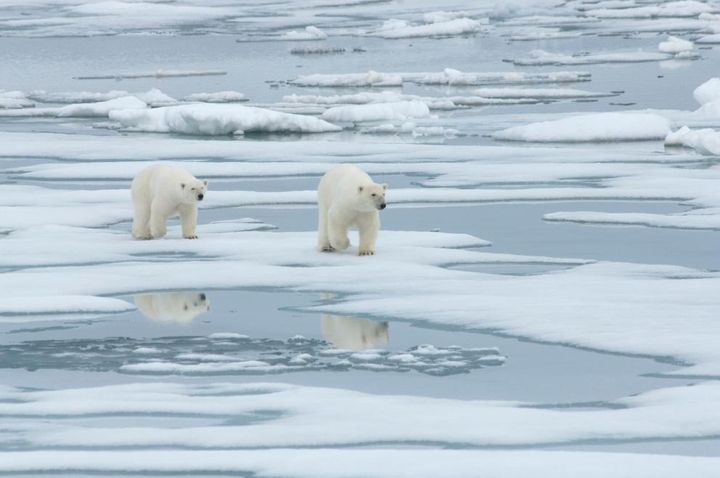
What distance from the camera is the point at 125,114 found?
15.2m

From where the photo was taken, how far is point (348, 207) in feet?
24.1

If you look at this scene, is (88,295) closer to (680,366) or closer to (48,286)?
(48,286)

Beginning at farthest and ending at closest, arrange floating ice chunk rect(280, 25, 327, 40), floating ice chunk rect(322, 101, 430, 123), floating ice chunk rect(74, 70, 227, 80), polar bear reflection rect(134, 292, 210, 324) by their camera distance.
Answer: floating ice chunk rect(280, 25, 327, 40), floating ice chunk rect(74, 70, 227, 80), floating ice chunk rect(322, 101, 430, 123), polar bear reflection rect(134, 292, 210, 324)

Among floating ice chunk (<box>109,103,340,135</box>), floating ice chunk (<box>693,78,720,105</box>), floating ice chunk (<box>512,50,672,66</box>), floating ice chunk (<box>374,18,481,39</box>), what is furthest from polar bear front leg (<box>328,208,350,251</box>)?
floating ice chunk (<box>374,18,481,39</box>)

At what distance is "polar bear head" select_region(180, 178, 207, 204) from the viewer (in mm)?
7891

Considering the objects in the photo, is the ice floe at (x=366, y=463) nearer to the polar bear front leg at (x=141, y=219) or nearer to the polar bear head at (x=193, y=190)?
the polar bear head at (x=193, y=190)

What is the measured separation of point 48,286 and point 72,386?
1.81 metres

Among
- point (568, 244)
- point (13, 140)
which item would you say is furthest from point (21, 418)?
point (13, 140)

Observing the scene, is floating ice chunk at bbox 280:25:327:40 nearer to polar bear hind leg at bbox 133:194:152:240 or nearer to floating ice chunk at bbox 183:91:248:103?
floating ice chunk at bbox 183:91:248:103

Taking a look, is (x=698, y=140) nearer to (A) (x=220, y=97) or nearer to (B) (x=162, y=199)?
(B) (x=162, y=199)

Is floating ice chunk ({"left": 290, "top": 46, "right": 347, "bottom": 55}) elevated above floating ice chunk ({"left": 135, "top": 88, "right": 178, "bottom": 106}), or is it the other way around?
floating ice chunk ({"left": 290, "top": 46, "right": 347, "bottom": 55})

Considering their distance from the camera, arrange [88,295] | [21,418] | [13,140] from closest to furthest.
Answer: [21,418] < [88,295] < [13,140]

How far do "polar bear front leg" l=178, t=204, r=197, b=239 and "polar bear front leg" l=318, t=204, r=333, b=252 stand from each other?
87 centimetres

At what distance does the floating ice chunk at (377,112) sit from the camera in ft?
50.6
